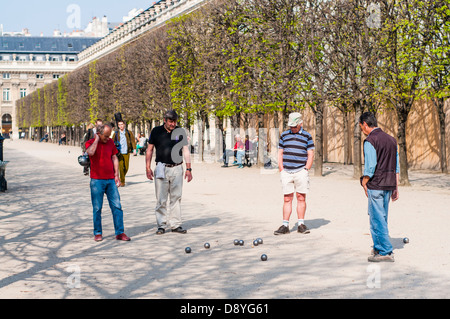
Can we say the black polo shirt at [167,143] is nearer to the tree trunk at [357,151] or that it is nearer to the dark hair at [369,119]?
the dark hair at [369,119]

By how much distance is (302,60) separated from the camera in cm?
2375

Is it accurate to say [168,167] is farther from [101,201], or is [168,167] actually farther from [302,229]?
[302,229]

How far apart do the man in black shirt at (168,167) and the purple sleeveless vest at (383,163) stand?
10.7ft

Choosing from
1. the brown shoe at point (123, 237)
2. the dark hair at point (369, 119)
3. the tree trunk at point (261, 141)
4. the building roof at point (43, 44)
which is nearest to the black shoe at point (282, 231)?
the brown shoe at point (123, 237)

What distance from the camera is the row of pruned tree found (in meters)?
17.7

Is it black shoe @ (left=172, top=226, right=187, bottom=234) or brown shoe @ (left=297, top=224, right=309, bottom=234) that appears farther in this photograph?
black shoe @ (left=172, top=226, right=187, bottom=234)

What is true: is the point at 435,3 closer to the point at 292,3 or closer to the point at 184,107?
the point at 292,3

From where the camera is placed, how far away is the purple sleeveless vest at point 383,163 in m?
7.98

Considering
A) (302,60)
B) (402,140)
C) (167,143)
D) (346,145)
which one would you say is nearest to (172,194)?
(167,143)

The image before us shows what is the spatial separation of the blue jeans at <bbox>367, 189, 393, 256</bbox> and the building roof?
12534 centimetres

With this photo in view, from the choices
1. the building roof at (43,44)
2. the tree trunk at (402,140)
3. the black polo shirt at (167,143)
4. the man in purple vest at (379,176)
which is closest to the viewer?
the man in purple vest at (379,176)

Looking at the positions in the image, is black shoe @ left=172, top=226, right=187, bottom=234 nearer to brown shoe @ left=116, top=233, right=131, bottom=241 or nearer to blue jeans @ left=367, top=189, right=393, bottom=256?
brown shoe @ left=116, top=233, right=131, bottom=241

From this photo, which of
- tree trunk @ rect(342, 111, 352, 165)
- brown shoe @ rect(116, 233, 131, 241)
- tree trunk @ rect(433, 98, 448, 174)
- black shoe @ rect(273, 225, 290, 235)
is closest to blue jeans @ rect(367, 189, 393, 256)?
black shoe @ rect(273, 225, 290, 235)

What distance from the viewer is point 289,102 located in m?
23.8
